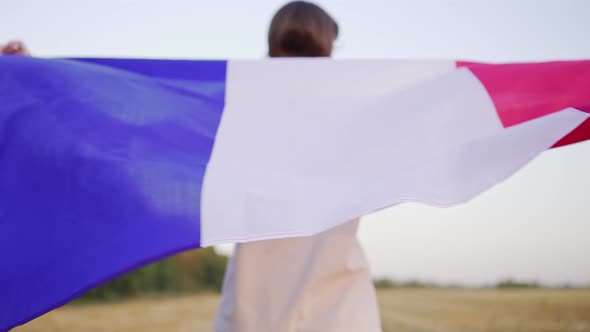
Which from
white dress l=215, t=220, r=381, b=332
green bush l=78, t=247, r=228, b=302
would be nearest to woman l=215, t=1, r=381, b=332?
white dress l=215, t=220, r=381, b=332

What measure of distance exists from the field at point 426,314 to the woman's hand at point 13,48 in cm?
198

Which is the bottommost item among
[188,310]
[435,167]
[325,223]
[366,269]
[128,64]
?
[188,310]

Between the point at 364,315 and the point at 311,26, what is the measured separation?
2.87 ft

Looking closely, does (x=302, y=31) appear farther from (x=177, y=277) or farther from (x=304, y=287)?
(x=177, y=277)

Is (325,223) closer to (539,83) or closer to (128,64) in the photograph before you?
(539,83)

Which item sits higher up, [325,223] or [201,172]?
[201,172]

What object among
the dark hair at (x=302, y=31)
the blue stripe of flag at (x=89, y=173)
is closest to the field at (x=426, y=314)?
the blue stripe of flag at (x=89, y=173)

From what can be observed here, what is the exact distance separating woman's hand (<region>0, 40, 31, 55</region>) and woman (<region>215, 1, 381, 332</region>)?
1081 millimetres

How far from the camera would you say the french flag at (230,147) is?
1173mm

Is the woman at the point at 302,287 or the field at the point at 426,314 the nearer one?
the woman at the point at 302,287

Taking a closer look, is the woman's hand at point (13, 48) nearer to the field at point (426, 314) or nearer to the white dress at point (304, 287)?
the white dress at point (304, 287)

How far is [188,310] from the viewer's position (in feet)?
34.4

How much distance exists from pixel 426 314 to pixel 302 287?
8.66m

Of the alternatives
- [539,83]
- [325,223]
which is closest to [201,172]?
[325,223]
